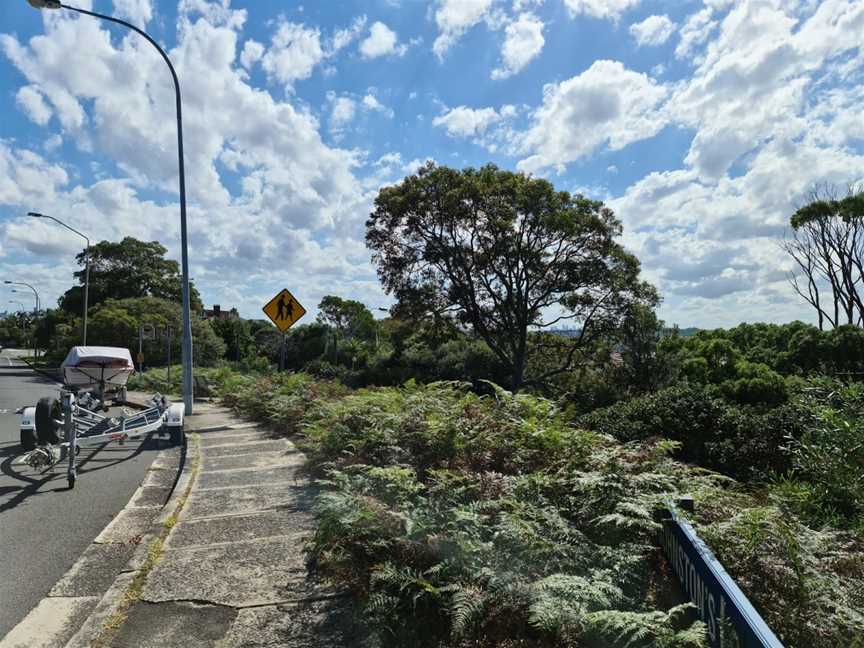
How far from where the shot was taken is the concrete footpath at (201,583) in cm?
363

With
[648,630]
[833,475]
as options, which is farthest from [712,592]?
[833,475]

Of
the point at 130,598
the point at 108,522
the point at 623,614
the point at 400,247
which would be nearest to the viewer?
the point at 623,614

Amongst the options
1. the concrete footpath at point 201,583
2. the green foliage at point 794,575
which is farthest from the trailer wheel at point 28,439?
the green foliage at point 794,575

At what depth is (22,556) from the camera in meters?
5.26

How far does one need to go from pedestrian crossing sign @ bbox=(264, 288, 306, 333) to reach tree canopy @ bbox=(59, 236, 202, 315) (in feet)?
143

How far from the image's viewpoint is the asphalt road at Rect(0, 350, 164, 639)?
4.68m

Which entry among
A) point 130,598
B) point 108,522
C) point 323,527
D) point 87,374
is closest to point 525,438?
point 323,527

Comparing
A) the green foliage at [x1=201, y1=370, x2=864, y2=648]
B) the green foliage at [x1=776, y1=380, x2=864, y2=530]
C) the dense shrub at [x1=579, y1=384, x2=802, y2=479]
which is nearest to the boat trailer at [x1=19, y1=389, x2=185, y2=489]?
the green foliage at [x1=201, y1=370, x2=864, y2=648]

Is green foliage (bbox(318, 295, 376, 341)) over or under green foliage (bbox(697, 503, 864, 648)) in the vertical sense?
over

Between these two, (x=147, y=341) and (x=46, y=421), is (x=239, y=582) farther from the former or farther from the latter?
(x=147, y=341)

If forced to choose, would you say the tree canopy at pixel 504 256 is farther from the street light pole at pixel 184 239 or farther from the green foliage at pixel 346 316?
the green foliage at pixel 346 316

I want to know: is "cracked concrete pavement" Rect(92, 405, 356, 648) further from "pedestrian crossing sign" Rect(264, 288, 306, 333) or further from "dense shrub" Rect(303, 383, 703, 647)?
"pedestrian crossing sign" Rect(264, 288, 306, 333)

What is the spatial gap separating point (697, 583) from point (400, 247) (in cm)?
2386

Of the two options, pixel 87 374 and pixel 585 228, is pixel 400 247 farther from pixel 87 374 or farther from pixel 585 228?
pixel 87 374
